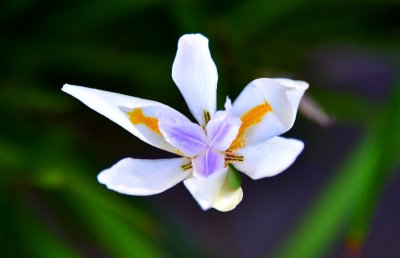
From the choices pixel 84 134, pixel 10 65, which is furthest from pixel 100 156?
pixel 10 65

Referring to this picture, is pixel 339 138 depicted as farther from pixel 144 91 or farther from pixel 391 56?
pixel 144 91

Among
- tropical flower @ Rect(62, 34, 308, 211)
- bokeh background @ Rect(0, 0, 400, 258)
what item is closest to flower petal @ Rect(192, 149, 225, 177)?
tropical flower @ Rect(62, 34, 308, 211)

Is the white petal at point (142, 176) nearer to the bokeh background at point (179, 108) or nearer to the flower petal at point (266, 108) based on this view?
the flower petal at point (266, 108)

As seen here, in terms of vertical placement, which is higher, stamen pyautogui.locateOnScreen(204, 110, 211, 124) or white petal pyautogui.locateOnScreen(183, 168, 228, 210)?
stamen pyautogui.locateOnScreen(204, 110, 211, 124)

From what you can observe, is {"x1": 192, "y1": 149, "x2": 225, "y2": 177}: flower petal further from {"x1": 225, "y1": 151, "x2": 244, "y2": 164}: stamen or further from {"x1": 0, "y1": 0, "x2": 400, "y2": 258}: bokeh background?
{"x1": 0, "y1": 0, "x2": 400, "y2": 258}: bokeh background

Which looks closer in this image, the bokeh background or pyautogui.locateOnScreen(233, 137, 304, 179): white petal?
pyautogui.locateOnScreen(233, 137, 304, 179): white petal

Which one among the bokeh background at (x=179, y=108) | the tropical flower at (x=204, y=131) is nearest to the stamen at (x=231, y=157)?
the tropical flower at (x=204, y=131)
